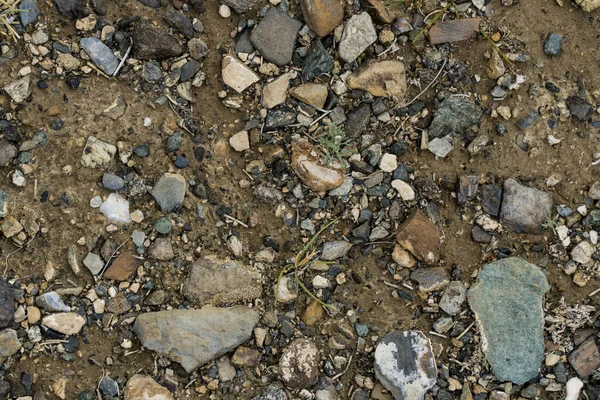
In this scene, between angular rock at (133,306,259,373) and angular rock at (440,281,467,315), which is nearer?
angular rock at (133,306,259,373)

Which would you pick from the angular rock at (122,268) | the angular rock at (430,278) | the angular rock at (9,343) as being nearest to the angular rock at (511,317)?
the angular rock at (430,278)

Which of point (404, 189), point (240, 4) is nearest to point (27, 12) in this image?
point (240, 4)

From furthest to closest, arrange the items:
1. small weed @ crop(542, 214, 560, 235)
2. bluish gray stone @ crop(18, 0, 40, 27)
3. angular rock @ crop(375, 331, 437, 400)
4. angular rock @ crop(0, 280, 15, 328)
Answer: small weed @ crop(542, 214, 560, 235) → angular rock @ crop(375, 331, 437, 400) → bluish gray stone @ crop(18, 0, 40, 27) → angular rock @ crop(0, 280, 15, 328)

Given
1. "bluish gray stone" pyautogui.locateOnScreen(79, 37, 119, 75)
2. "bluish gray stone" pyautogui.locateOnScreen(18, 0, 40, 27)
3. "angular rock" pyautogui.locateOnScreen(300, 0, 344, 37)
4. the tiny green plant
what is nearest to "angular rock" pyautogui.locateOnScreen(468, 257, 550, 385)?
the tiny green plant

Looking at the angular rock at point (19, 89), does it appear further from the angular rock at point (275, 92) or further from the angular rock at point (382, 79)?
the angular rock at point (382, 79)

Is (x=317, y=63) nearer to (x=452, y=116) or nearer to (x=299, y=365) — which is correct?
(x=452, y=116)

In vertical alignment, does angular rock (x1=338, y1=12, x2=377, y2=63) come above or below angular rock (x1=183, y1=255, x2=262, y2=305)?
above

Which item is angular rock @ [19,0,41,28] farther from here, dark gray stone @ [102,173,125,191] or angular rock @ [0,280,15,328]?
angular rock @ [0,280,15,328]
